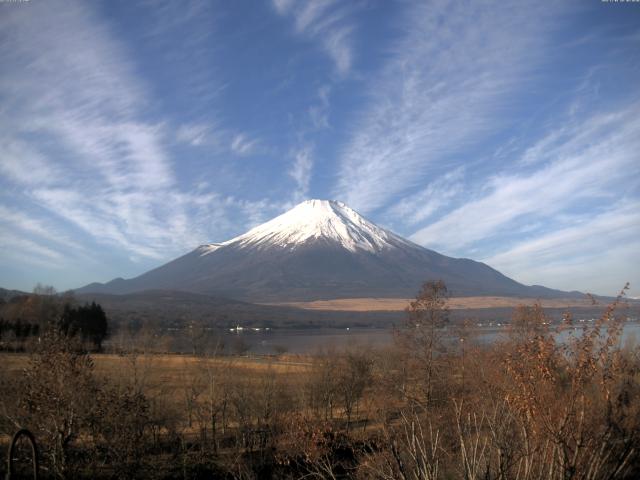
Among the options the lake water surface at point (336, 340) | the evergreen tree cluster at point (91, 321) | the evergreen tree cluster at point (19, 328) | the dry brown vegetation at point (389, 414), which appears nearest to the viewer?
the dry brown vegetation at point (389, 414)

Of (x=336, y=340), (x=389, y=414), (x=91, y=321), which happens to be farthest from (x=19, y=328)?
(x=389, y=414)

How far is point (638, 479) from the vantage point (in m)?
11.7

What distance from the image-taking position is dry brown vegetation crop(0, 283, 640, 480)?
225 inches

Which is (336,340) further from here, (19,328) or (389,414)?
(389,414)

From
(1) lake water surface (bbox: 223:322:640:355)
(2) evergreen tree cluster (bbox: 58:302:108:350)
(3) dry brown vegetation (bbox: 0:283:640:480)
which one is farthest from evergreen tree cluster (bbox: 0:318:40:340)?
(3) dry brown vegetation (bbox: 0:283:640:480)

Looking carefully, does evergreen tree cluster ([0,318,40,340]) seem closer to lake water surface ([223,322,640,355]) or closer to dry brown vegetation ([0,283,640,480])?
lake water surface ([223,322,640,355])

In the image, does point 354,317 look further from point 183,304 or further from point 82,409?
point 82,409

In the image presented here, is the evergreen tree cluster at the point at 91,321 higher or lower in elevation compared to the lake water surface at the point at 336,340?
higher

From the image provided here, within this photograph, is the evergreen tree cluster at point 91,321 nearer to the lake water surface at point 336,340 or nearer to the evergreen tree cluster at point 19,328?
the evergreen tree cluster at point 19,328

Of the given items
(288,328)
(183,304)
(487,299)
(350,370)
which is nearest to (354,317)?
(288,328)

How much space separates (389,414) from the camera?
19484 millimetres

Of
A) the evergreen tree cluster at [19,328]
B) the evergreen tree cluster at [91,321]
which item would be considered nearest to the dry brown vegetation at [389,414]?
the evergreen tree cluster at [91,321]

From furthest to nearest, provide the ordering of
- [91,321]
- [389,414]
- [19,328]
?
[91,321], [19,328], [389,414]

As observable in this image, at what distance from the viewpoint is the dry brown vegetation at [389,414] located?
18.7 ft
